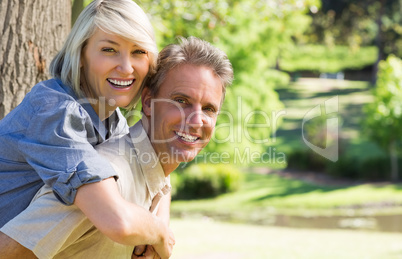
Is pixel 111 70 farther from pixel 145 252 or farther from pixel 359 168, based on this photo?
pixel 359 168

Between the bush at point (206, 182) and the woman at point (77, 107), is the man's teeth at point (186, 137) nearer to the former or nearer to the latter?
the woman at point (77, 107)

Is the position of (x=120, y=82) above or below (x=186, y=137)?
above

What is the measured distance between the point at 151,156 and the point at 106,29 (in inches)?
23.5

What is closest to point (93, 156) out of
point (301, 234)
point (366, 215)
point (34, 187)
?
point (34, 187)

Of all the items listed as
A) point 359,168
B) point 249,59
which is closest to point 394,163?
point 359,168

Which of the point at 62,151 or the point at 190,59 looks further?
the point at 190,59

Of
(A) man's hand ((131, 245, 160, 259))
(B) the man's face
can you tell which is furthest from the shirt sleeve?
(A) man's hand ((131, 245, 160, 259))

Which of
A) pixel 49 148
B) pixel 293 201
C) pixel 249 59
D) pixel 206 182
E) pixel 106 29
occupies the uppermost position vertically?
pixel 249 59

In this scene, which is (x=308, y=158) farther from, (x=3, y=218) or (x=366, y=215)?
(x=3, y=218)

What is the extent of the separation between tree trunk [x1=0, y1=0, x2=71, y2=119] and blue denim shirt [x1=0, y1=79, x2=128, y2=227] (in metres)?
1.00

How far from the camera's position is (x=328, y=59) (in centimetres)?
5109

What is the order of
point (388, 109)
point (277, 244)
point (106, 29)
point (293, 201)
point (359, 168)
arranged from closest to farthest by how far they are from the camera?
point (106, 29), point (277, 244), point (293, 201), point (388, 109), point (359, 168)

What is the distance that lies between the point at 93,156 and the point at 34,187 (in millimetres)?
402

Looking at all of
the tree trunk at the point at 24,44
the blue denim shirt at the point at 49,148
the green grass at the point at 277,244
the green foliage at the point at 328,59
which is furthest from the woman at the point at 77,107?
the green foliage at the point at 328,59
